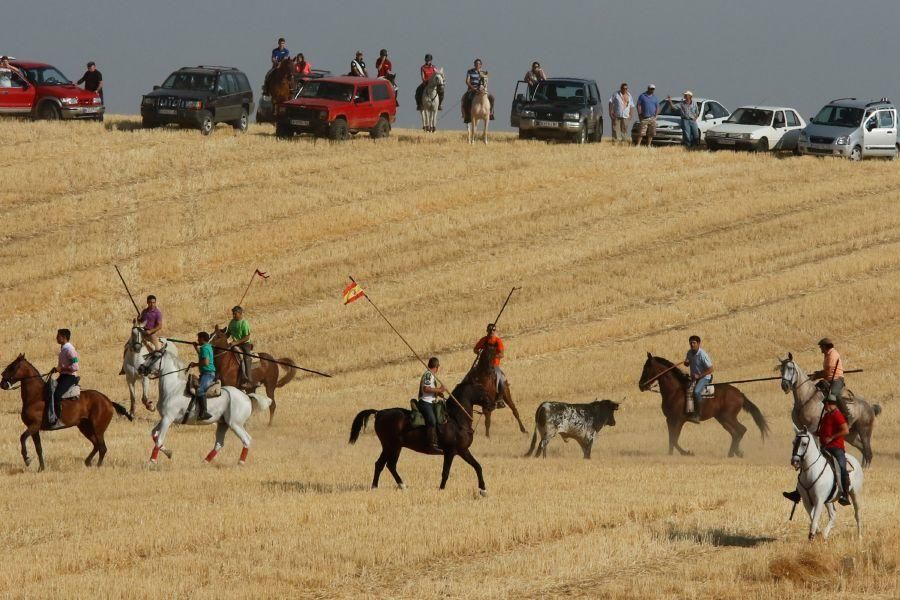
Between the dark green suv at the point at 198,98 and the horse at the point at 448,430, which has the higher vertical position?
the dark green suv at the point at 198,98

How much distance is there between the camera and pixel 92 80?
53.0 metres

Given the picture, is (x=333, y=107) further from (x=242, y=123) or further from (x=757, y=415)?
(x=757, y=415)

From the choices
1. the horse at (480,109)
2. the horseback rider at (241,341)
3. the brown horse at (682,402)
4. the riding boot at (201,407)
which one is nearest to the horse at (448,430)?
the riding boot at (201,407)

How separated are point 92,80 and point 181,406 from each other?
33.0 meters

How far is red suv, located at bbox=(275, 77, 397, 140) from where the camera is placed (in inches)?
1971

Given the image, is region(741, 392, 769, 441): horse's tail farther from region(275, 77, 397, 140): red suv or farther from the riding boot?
region(275, 77, 397, 140): red suv

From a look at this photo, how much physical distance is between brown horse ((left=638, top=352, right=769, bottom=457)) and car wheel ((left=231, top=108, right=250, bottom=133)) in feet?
98.2

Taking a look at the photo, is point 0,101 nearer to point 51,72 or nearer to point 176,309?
point 51,72

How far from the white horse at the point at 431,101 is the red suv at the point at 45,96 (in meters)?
11.9

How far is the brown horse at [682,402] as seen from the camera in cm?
2502

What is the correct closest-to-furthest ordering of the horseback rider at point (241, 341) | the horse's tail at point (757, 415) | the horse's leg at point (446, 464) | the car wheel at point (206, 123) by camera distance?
the horse's leg at point (446, 464) < the horse's tail at point (757, 415) < the horseback rider at point (241, 341) < the car wheel at point (206, 123)

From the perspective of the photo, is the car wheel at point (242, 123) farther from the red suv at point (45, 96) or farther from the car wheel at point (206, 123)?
the red suv at point (45, 96)

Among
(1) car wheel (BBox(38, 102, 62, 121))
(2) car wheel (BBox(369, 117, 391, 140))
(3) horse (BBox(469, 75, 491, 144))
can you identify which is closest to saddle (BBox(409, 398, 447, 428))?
(3) horse (BBox(469, 75, 491, 144))

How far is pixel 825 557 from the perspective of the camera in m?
15.3
